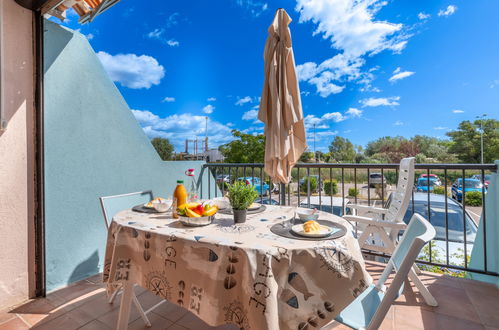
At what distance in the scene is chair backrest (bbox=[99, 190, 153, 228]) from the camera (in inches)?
75.0

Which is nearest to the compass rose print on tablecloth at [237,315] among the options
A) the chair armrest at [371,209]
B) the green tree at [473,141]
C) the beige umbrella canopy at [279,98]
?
the beige umbrella canopy at [279,98]

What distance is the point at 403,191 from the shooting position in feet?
8.14

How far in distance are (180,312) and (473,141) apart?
160 ft

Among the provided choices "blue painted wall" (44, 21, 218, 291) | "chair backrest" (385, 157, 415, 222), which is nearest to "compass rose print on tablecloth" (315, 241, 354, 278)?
"chair backrest" (385, 157, 415, 222)

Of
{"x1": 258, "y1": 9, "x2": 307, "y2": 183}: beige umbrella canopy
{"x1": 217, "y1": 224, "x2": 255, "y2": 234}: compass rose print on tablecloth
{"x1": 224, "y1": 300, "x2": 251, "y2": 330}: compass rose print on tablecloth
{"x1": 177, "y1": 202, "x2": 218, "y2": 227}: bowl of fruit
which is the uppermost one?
{"x1": 258, "y1": 9, "x2": 307, "y2": 183}: beige umbrella canopy

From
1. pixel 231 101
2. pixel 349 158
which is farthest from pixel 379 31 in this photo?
pixel 231 101

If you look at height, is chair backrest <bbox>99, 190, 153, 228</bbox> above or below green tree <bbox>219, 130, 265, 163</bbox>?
below

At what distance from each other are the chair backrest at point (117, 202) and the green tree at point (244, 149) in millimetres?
25155

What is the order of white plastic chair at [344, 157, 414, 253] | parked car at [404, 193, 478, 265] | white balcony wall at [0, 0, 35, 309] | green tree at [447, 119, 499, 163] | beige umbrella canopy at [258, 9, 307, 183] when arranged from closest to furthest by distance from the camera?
white balcony wall at [0, 0, 35, 309], white plastic chair at [344, 157, 414, 253], beige umbrella canopy at [258, 9, 307, 183], parked car at [404, 193, 478, 265], green tree at [447, 119, 499, 163]

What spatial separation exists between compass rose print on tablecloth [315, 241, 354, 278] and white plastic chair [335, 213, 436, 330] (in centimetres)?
17

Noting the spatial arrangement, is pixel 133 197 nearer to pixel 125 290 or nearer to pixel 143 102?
pixel 125 290

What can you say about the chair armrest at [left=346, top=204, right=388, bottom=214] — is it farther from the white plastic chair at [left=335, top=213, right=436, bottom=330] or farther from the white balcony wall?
the white balcony wall

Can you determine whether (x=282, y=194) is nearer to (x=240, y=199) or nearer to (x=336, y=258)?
(x=240, y=199)

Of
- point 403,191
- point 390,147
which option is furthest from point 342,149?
point 403,191
